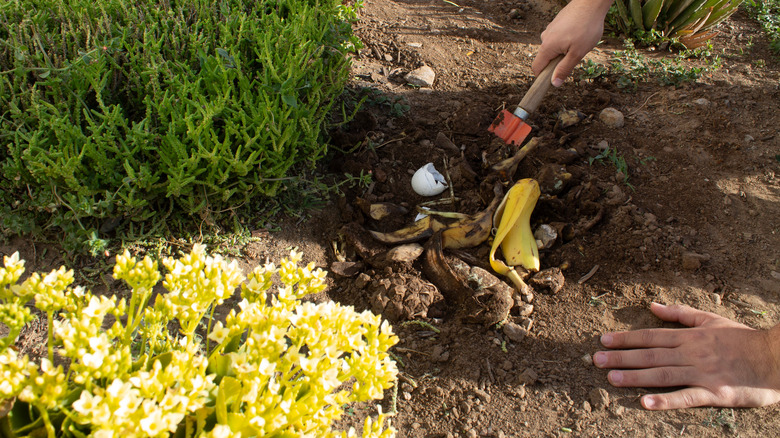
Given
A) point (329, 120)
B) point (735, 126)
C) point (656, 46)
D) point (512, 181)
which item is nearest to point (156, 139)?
point (329, 120)

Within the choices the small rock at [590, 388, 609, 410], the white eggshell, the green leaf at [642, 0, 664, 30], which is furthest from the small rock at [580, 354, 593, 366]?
the green leaf at [642, 0, 664, 30]

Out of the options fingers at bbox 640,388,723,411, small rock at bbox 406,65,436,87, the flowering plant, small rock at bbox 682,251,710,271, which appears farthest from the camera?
small rock at bbox 406,65,436,87

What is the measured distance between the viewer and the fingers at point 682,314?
2.25 m

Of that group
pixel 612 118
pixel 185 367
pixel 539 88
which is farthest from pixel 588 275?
pixel 185 367

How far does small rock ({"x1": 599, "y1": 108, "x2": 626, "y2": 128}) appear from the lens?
332cm

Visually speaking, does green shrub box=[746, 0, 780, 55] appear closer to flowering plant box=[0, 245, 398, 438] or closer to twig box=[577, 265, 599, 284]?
twig box=[577, 265, 599, 284]

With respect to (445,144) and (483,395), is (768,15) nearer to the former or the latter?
(445,144)

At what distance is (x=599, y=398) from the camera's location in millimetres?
2033

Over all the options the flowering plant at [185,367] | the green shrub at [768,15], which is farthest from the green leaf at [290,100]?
the green shrub at [768,15]

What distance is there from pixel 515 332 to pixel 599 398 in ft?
1.36

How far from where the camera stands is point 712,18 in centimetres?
417

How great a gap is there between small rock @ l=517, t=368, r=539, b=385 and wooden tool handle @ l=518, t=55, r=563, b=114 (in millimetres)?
1638

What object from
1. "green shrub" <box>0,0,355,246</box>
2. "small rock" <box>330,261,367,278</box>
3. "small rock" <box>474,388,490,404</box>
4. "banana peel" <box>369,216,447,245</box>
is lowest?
"small rock" <box>330,261,367,278</box>

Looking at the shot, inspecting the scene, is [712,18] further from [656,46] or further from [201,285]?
[201,285]
